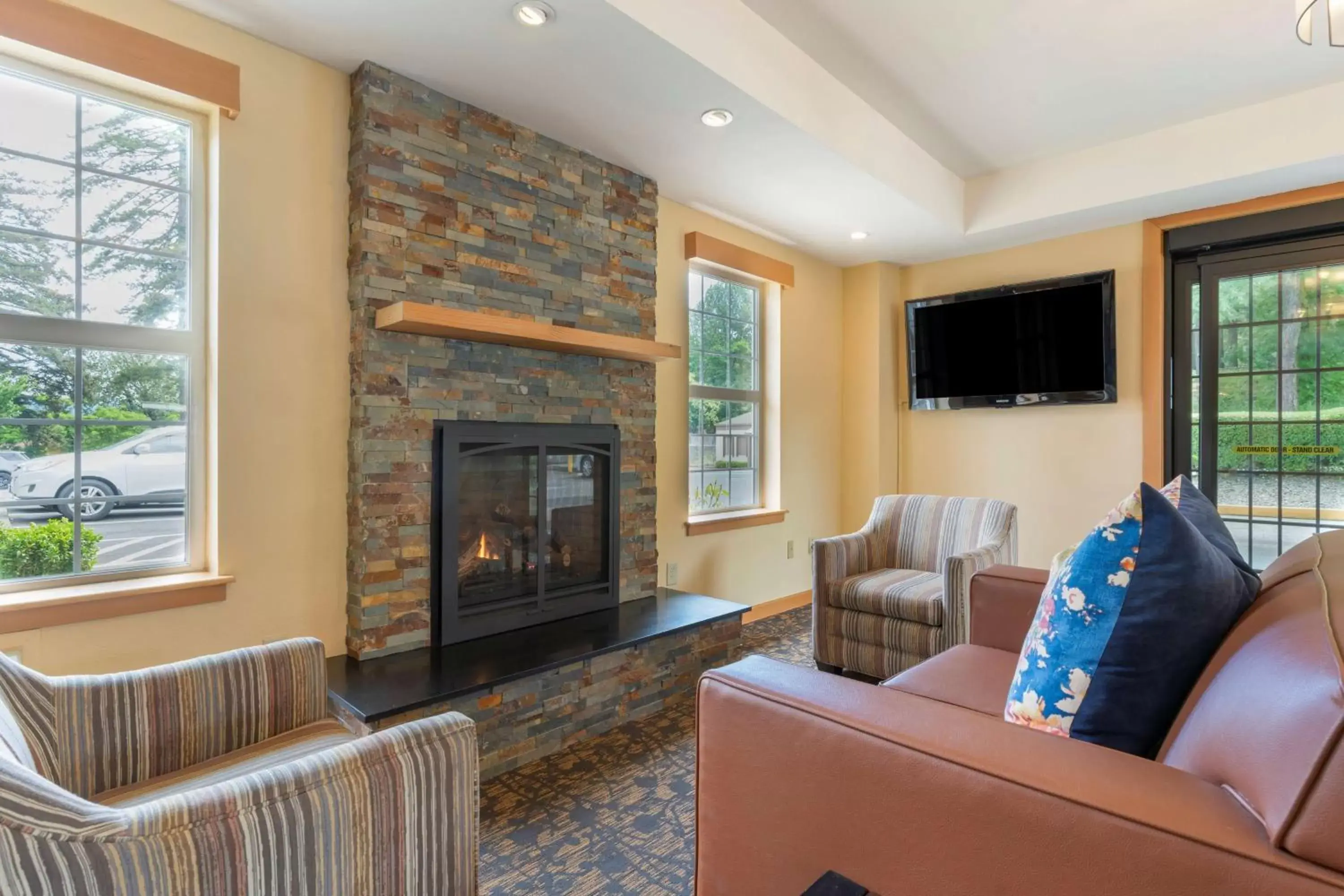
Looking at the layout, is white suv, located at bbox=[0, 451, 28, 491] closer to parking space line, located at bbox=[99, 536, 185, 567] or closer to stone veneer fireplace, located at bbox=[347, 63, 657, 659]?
parking space line, located at bbox=[99, 536, 185, 567]

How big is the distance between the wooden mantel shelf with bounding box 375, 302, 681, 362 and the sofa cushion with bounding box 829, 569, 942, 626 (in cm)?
131

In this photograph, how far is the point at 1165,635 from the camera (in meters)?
0.94

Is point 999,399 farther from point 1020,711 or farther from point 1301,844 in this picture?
point 1301,844

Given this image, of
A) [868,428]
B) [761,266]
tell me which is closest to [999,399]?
[868,428]

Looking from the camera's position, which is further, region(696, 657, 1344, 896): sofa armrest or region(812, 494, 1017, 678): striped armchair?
region(812, 494, 1017, 678): striped armchair

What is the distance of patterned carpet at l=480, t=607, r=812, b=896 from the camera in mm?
1619

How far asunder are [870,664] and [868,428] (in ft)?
6.60

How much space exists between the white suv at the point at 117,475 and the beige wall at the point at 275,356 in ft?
0.52

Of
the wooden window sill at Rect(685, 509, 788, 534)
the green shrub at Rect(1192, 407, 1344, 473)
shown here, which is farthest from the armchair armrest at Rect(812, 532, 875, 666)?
the green shrub at Rect(1192, 407, 1344, 473)

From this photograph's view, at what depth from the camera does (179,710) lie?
1363 mm

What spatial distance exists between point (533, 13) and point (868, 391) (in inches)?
127

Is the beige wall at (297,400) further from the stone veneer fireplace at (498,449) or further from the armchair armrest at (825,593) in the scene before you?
the armchair armrest at (825,593)

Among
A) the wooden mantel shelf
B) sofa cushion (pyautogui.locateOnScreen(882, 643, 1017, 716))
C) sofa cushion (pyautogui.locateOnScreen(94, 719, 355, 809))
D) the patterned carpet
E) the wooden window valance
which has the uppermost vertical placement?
the wooden window valance

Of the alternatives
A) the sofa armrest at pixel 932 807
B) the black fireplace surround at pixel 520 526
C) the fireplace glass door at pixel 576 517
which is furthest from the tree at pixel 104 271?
the sofa armrest at pixel 932 807
